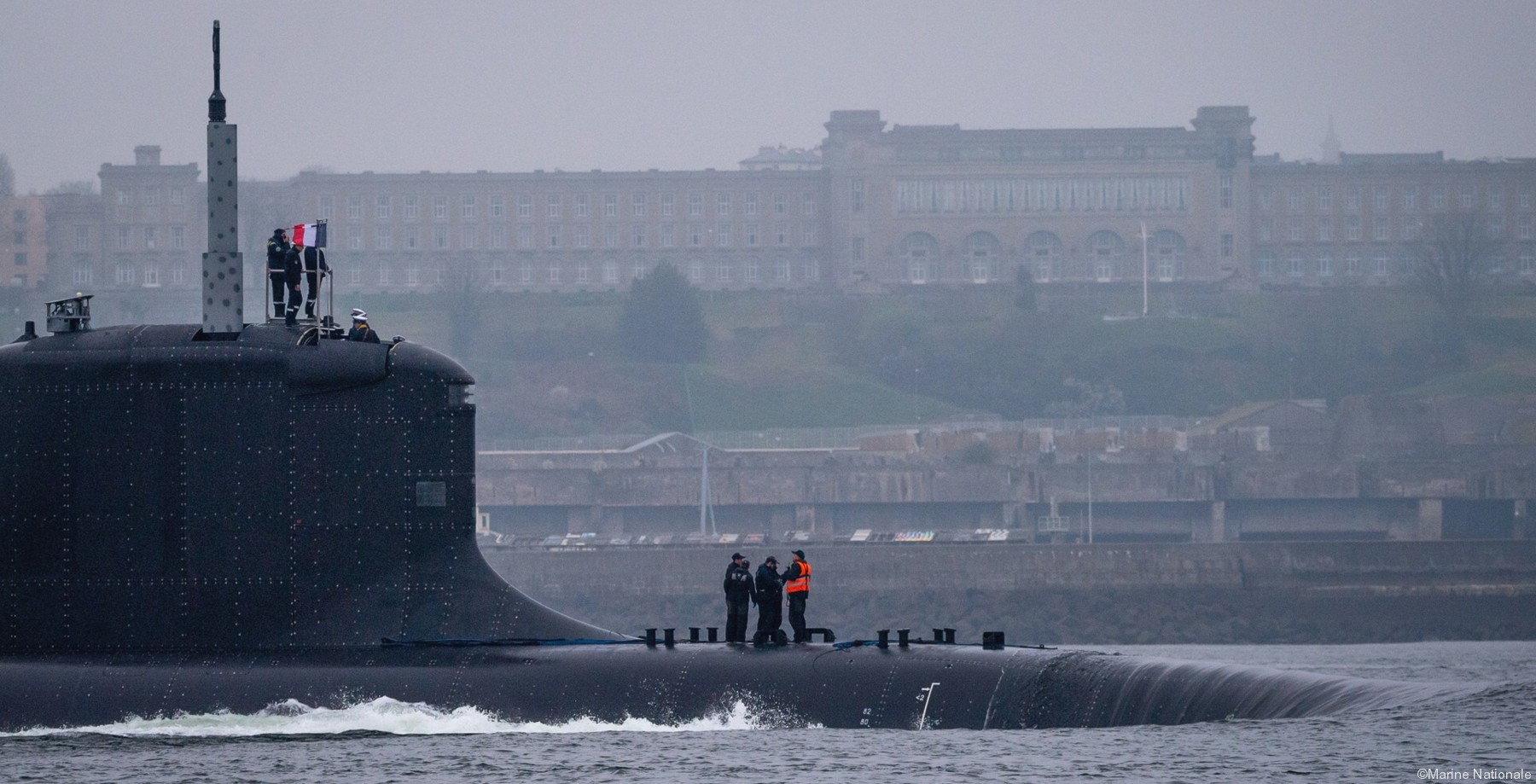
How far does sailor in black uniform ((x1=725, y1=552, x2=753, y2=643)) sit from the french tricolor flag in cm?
494

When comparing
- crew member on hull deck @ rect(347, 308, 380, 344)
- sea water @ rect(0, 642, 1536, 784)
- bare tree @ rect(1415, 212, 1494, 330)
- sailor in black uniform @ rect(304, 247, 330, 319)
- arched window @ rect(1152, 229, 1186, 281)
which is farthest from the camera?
arched window @ rect(1152, 229, 1186, 281)

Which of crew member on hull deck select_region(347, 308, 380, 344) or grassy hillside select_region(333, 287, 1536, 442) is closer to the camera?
crew member on hull deck select_region(347, 308, 380, 344)

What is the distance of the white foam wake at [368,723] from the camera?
804 inches

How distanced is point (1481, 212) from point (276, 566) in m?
165

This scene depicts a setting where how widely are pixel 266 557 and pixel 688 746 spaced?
14.1 ft

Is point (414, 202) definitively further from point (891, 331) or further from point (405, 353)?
point (405, 353)

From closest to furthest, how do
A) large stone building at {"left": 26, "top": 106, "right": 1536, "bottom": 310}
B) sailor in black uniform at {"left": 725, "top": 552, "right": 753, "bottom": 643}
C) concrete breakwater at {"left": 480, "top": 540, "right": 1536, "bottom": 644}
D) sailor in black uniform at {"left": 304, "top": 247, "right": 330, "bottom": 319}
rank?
1. sailor in black uniform at {"left": 304, "top": 247, "right": 330, "bottom": 319}
2. sailor in black uniform at {"left": 725, "top": 552, "right": 753, "bottom": 643}
3. concrete breakwater at {"left": 480, "top": 540, "right": 1536, "bottom": 644}
4. large stone building at {"left": 26, "top": 106, "right": 1536, "bottom": 310}

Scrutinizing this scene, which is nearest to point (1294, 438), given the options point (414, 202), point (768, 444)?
point (768, 444)

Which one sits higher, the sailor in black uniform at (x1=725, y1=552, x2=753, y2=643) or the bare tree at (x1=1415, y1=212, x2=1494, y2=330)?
the bare tree at (x1=1415, y1=212, x2=1494, y2=330)


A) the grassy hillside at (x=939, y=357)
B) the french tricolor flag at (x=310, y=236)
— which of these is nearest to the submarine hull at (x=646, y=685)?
the french tricolor flag at (x=310, y=236)

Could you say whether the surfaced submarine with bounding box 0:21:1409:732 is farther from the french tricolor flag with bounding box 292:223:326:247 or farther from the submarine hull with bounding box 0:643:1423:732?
the french tricolor flag with bounding box 292:223:326:247

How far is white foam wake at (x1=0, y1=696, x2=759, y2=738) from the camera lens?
2042 centimetres

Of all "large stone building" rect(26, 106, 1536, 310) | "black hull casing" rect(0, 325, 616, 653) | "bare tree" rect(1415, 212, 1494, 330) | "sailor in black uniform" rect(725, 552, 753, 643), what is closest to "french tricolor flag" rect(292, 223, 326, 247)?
"black hull casing" rect(0, 325, 616, 653)

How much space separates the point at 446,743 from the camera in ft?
69.7
